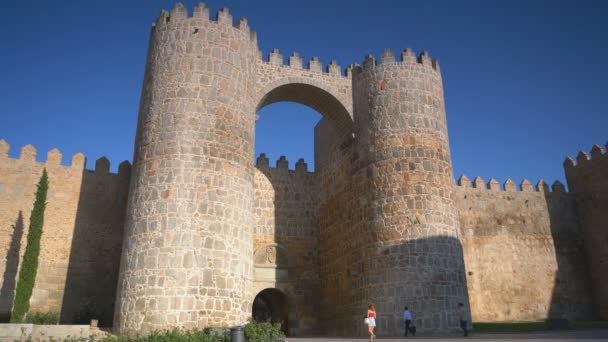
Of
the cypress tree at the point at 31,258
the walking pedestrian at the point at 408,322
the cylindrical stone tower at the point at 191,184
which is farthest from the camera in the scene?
the cypress tree at the point at 31,258

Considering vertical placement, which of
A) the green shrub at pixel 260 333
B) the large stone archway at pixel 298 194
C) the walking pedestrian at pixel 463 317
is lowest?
the green shrub at pixel 260 333

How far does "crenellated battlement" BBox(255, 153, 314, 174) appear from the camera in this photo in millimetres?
19859

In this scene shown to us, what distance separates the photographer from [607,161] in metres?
22.4

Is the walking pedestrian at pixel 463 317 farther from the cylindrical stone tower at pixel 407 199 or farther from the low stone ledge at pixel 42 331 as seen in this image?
the low stone ledge at pixel 42 331

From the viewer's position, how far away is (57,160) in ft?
57.4

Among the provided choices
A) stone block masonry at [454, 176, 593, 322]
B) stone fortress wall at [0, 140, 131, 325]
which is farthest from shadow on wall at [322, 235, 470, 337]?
stone fortress wall at [0, 140, 131, 325]

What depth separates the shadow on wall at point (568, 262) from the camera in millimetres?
21847

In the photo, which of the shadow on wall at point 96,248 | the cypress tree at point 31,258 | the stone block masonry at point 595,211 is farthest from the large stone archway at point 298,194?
the stone block masonry at point 595,211

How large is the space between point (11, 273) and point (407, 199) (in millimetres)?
12436

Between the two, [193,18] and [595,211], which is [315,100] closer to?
[193,18]

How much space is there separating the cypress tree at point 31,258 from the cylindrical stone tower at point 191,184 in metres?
3.65

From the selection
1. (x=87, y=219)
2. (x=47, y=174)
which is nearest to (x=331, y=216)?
(x=87, y=219)

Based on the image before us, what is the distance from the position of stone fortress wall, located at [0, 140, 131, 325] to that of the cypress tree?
0.83 metres

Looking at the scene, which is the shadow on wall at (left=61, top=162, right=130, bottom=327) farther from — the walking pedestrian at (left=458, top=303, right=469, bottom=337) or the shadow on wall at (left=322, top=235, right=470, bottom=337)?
the walking pedestrian at (left=458, top=303, right=469, bottom=337)
